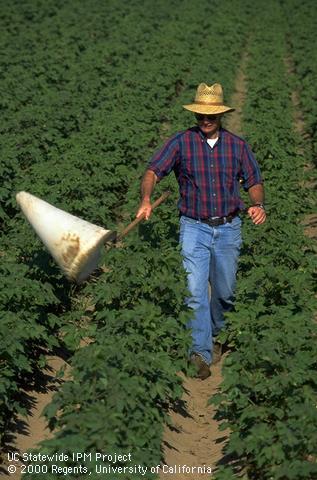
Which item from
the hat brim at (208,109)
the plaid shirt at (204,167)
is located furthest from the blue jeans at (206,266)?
the hat brim at (208,109)

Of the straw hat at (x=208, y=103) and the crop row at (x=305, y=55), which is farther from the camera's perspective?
the crop row at (x=305, y=55)

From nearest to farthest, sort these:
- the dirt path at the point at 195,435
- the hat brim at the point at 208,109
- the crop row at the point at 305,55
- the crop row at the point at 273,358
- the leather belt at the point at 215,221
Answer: the crop row at the point at 273,358, the dirt path at the point at 195,435, the hat brim at the point at 208,109, the leather belt at the point at 215,221, the crop row at the point at 305,55

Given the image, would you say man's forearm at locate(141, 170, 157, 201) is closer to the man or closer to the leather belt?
the man

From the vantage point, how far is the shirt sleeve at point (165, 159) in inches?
243

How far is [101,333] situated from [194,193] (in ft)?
5.53

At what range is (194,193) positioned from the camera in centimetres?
629

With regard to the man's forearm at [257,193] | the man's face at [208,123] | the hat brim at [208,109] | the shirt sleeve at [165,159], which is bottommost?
the man's forearm at [257,193]

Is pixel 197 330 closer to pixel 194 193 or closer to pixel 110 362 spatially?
pixel 194 193

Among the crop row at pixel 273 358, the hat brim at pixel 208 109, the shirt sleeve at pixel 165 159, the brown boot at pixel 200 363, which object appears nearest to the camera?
the crop row at pixel 273 358

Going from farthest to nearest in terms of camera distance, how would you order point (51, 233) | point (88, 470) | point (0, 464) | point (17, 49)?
point (17, 49) < point (51, 233) < point (0, 464) < point (88, 470)

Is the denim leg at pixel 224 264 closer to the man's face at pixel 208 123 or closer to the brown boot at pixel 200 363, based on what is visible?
the brown boot at pixel 200 363

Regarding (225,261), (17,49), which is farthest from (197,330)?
(17,49)

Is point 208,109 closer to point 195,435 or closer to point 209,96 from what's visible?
point 209,96

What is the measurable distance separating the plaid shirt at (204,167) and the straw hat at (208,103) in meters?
0.20
